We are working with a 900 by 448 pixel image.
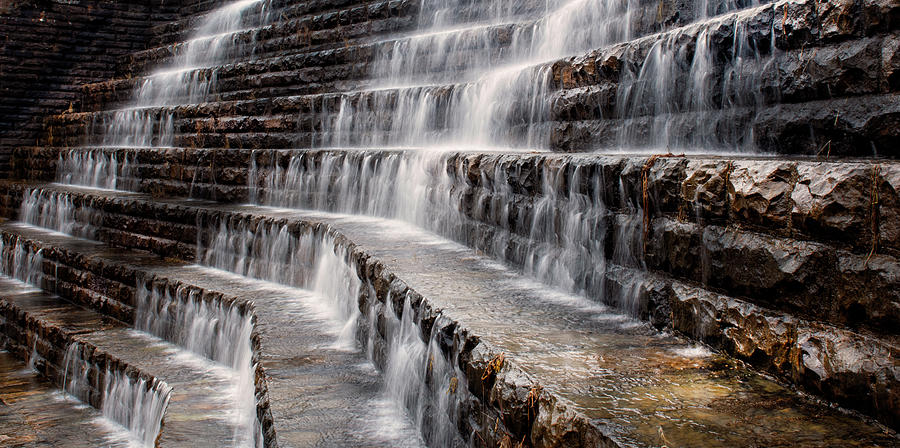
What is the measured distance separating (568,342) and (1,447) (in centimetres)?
505

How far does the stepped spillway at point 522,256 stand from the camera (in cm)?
255

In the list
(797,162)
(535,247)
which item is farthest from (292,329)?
(797,162)

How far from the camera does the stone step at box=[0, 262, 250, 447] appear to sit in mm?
4750

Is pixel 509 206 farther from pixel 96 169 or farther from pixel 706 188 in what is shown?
pixel 96 169

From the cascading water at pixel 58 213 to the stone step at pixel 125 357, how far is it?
126 centimetres

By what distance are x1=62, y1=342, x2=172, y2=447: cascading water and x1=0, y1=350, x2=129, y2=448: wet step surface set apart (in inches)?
4.2

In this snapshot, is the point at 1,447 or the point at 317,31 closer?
the point at 1,447

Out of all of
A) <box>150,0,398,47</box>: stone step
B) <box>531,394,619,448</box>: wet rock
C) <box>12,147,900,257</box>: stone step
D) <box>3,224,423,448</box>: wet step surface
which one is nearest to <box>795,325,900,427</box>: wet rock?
<box>12,147,900,257</box>: stone step

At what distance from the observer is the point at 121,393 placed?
6234mm

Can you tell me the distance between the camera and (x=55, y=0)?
663 inches

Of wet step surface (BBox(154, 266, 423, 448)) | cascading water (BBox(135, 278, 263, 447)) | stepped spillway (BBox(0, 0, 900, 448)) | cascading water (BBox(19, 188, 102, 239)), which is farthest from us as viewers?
cascading water (BBox(19, 188, 102, 239))

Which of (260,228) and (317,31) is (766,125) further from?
(317,31)

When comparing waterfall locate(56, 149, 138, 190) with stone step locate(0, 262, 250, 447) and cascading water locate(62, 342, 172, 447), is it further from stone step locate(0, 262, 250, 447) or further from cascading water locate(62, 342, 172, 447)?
cascading water locate(62, 342, 172, 447)

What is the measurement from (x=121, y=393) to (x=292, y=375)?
8.37 ft
